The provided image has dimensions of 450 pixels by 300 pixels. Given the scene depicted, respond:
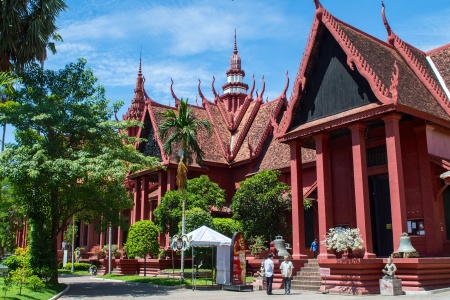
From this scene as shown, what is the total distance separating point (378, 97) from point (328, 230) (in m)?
5.00

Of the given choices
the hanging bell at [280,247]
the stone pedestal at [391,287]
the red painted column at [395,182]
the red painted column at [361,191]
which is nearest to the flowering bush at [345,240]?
the red painted column at [361,191]

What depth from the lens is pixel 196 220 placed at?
82.5 ft

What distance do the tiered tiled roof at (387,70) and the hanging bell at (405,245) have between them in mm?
4179

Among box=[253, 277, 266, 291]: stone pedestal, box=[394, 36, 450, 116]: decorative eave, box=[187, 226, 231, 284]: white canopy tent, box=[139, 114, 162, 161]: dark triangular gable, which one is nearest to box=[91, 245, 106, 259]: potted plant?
box=[139, 114, 162, 161]: dark triangular gable

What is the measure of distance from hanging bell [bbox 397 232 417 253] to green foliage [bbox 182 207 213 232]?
1202 centimetres

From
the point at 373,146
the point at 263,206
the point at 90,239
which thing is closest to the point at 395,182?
the point at 373,146

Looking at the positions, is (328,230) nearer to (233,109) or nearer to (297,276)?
(297,276)

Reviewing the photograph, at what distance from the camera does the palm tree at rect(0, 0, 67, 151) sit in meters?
16.4

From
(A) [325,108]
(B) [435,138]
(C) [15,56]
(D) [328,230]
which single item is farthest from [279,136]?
(C) [15,56]

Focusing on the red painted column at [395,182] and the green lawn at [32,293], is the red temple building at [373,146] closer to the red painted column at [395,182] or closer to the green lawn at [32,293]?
the red painted column at [395,182]

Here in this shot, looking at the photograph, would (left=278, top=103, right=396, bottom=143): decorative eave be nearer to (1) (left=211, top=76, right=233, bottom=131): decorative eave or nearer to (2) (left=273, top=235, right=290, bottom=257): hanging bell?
(2) (left=273, top=235, right=290, bottom=257): hanging bell

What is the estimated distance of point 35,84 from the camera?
69.3ft

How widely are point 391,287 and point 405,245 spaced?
54.6 inches

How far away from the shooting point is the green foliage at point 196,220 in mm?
25078
